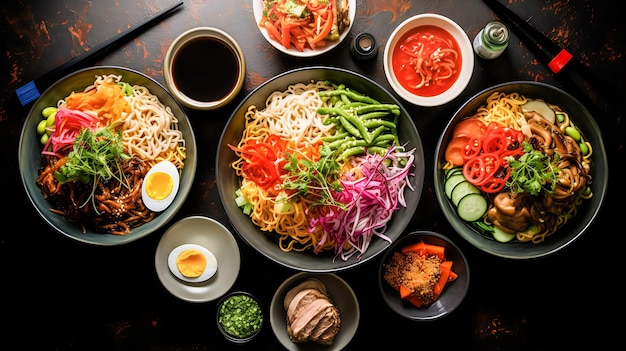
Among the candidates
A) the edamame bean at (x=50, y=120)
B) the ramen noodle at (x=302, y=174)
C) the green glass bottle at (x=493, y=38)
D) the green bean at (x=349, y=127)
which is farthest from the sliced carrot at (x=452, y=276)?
the edamame bean at (x=50, y=120)

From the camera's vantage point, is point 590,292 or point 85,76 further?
point 590,292

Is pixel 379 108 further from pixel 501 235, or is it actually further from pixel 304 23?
pixel 501 235

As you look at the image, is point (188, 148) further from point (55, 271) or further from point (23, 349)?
point (23, 349)

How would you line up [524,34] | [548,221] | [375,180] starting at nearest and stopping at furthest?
[375,180] < [548,221] < [524,34]

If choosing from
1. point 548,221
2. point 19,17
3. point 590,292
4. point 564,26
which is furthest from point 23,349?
point 564,26

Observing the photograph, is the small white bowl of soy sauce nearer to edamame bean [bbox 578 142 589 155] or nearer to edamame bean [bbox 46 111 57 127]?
edamame bean [bbox 46 111 57 127]
